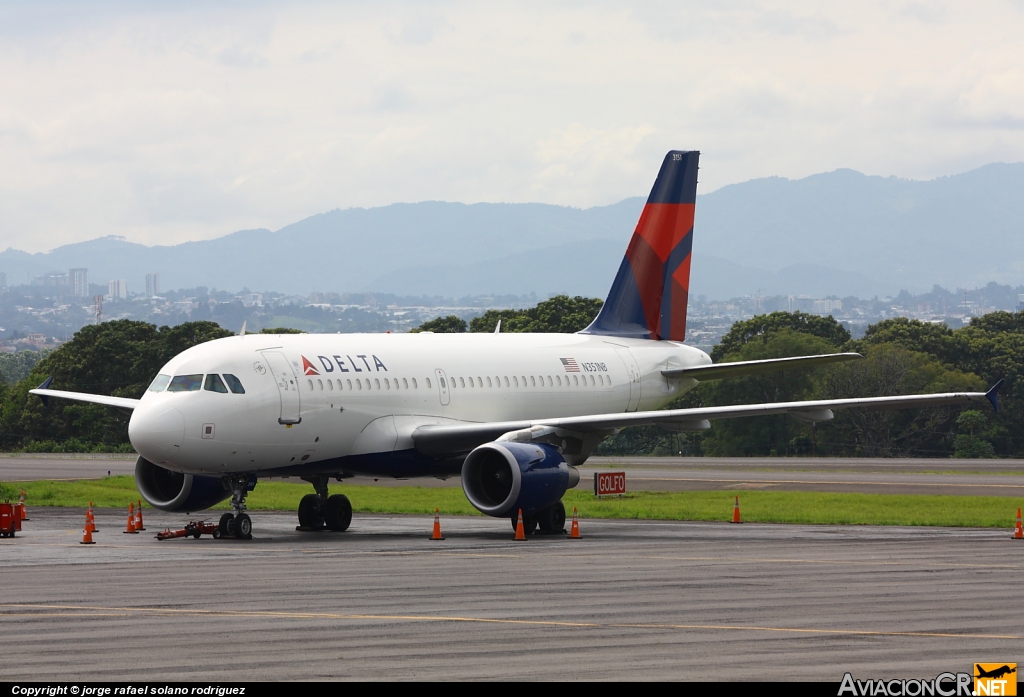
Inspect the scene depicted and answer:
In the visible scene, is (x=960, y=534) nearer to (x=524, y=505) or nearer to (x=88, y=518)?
(x=524, y=505)

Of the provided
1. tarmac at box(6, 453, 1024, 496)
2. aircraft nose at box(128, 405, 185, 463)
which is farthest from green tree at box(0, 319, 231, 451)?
aircraft nose at box(128, 405, 185, 463)

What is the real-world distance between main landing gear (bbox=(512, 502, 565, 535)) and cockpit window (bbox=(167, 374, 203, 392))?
7661 mm

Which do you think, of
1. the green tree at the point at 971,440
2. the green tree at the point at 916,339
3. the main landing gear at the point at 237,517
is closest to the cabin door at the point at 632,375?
the main landing gear at the point at 237,517

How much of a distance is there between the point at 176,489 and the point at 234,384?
15.8 feet

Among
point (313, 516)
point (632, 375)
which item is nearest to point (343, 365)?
point (313, 516)

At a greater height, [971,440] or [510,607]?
[971,440]

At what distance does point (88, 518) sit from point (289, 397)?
5.00 meters

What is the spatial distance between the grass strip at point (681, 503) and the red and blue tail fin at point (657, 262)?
5503 mm

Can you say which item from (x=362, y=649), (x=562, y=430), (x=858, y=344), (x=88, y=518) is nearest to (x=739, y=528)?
(x=562, y=430)

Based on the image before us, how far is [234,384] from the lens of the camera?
30.7 m

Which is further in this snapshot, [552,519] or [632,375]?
[632,375]

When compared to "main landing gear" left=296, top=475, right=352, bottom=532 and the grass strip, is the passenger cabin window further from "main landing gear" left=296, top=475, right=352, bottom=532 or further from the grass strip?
the grass strip

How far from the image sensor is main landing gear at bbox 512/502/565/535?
32.6 meters

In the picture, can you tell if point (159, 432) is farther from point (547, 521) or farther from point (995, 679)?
point (995, 679)
